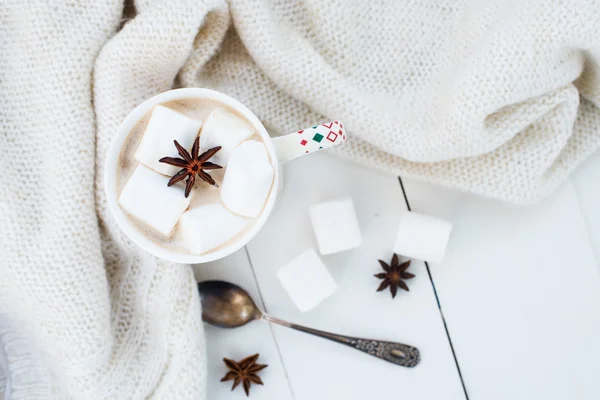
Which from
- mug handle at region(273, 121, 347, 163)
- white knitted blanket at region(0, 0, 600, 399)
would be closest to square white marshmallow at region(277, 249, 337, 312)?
white knitted blanket at region(0, 0, 600, 399)

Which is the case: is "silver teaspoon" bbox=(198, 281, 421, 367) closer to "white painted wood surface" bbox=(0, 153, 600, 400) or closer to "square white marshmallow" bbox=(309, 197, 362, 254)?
"white painted wood surface" bbox=(0, 153, 600, 400)

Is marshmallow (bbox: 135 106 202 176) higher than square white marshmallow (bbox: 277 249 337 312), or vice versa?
marshmallow (bbox: 135 106 202 176)

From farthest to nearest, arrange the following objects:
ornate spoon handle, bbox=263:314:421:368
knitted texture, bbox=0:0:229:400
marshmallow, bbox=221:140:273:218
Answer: ornate spoon handle, bbox=263:314:421:368 < knitted texture, bbox=0:0:229:400 < marshmallow, bbox=221:140:273:218

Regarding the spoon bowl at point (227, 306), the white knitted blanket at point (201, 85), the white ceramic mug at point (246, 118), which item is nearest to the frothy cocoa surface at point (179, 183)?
the white ceramic mug at point (246, 118)

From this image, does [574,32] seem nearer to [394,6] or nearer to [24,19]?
[394,6]

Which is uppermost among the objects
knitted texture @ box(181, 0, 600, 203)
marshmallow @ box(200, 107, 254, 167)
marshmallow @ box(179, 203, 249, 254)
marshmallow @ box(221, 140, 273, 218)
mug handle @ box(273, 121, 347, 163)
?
knitted texture @ box(181, 0, 600, 203)

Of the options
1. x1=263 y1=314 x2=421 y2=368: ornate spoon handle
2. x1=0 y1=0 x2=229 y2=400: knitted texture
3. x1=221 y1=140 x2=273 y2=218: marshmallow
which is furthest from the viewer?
x1=263 y1=314 x2=421 y2=368: ornate spoon handle
